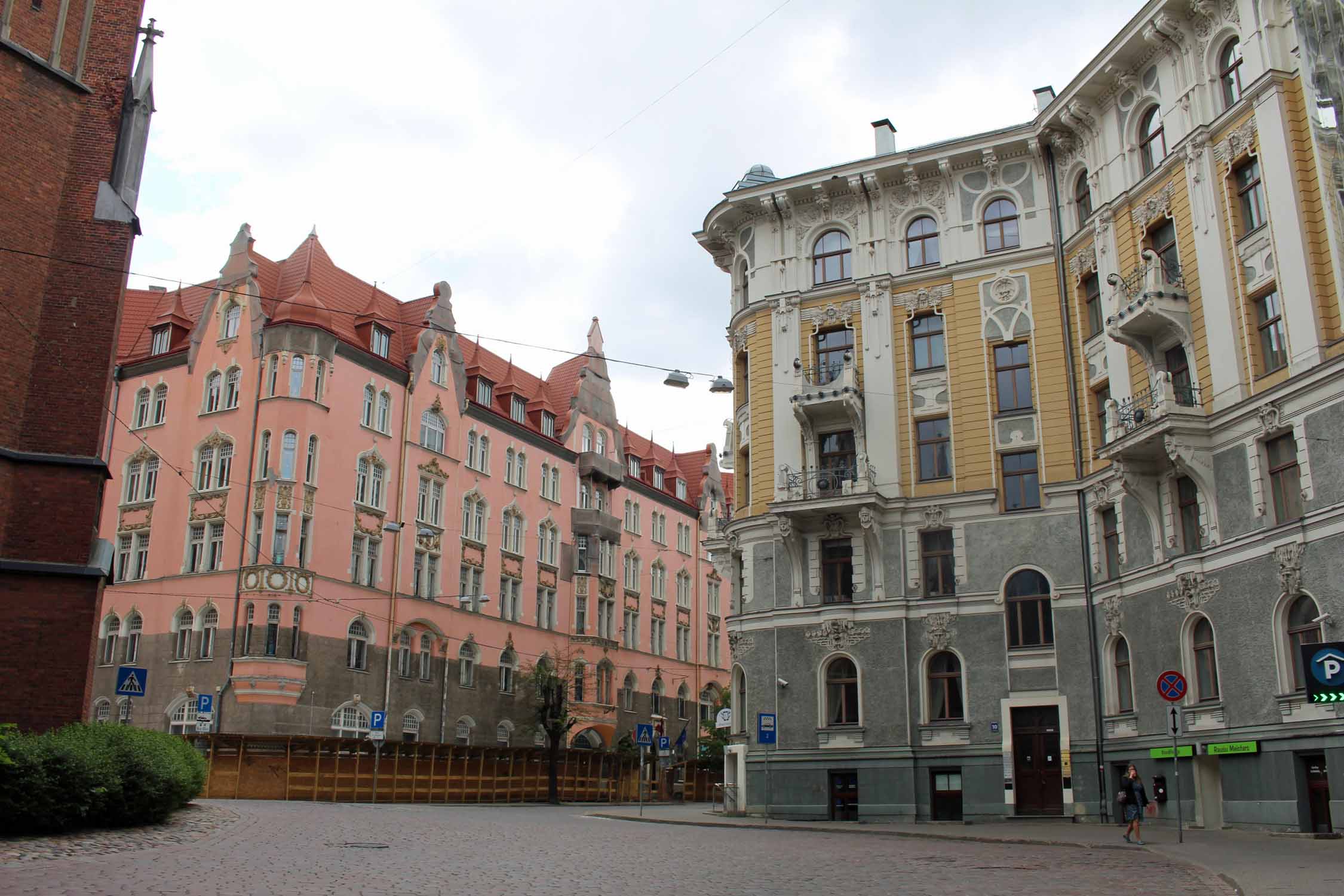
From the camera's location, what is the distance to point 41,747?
15836mm

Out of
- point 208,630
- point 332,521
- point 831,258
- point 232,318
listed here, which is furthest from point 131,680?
point 232,318

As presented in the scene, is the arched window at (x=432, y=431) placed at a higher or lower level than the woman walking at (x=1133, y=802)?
higher

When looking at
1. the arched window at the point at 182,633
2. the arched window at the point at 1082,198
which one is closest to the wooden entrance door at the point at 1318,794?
the arched window at the point at 1082,198

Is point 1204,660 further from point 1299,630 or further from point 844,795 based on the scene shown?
point 844,795

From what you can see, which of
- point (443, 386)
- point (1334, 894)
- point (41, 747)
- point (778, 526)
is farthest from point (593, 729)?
point (1334, 894)

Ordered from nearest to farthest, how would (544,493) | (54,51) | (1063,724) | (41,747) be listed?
(41,747) → (54,51) → (1063,724) → (544,493)

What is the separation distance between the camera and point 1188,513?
91.1 ft

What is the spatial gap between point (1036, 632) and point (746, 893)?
831 inches

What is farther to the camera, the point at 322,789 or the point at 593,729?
the point at 593,729

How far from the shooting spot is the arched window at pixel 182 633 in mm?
46781

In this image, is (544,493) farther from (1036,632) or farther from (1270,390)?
(1270,390)

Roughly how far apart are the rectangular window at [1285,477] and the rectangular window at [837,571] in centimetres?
1210

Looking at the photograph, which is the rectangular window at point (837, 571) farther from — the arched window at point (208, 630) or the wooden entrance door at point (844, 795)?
the arched window at point (208, 630)

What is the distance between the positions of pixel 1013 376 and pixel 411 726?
97.3 ft
